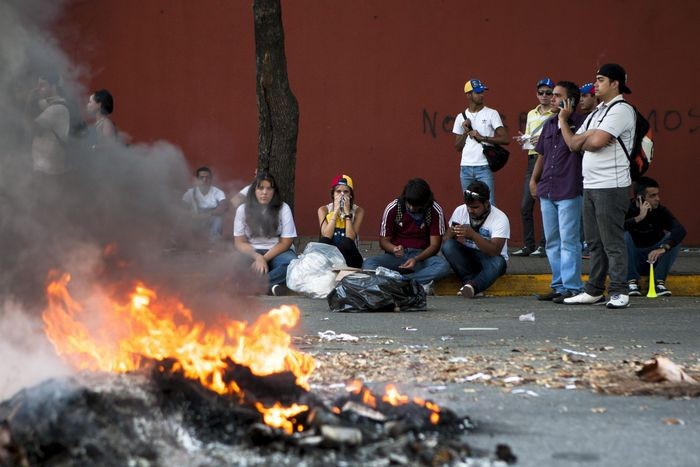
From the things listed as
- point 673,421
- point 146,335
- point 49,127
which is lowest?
point 673,421

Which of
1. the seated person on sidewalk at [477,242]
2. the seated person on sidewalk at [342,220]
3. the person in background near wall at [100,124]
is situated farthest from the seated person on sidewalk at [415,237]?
the person in background near wall at [100,124]

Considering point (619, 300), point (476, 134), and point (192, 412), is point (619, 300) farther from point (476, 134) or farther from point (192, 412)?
point (192, 412)

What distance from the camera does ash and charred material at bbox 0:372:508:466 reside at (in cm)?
405

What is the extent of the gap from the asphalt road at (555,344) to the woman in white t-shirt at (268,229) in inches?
18.0

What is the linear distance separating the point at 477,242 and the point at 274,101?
2.66 metres

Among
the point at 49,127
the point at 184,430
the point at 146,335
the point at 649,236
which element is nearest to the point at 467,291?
the point at 649,236

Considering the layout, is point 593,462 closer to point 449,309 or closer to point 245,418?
point 245,418

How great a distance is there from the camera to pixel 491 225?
1074 centimetres

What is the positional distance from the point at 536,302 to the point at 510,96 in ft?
14.0

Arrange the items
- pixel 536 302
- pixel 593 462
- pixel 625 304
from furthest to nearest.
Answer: pixel 536 302 < pixel 625 304 < pixel 593 462

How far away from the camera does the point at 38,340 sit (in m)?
5.58

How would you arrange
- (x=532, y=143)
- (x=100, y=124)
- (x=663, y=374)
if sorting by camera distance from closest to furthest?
1. (x=663, y=374)
2. (x=100, y=124)
3. (x=532, y=143)

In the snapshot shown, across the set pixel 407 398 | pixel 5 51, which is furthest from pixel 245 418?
pixel 5 51

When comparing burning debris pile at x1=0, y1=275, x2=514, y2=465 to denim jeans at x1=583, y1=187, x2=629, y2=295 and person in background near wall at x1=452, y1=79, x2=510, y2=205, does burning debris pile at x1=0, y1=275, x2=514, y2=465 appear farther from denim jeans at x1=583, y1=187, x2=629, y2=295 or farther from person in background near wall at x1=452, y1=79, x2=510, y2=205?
person in background near wall at x1=452, y1=79, x2=510, y2=205
